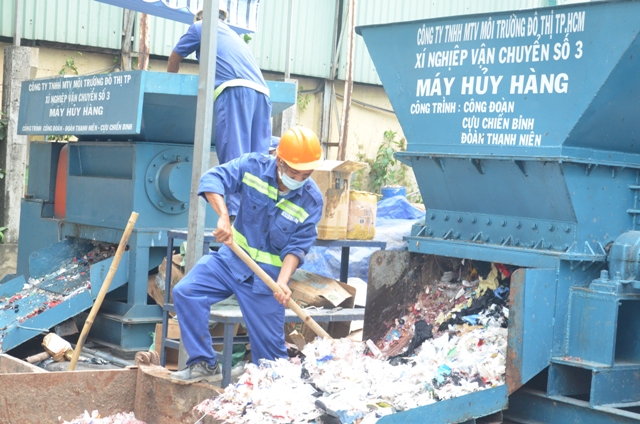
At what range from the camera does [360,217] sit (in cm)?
565

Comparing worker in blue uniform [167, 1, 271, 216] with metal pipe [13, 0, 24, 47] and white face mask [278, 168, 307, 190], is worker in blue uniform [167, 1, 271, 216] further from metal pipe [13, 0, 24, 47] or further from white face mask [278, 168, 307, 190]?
metal pipe [13, 0, 24, 47]

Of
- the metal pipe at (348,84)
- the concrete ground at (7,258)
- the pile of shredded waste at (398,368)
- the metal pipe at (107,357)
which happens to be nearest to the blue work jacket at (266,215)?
the pile of shredded waste at (398,368)

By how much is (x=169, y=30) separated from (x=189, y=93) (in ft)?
14.8

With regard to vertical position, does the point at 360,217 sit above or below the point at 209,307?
above

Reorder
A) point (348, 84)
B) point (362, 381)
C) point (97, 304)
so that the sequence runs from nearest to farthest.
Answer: point (362, 381), point (97, 304), point (348, 84)

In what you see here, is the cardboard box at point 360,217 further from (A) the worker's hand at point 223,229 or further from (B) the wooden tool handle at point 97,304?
(A) the worker's hand at point 223,229

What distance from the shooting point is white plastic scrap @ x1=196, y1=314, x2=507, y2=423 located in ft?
11.3

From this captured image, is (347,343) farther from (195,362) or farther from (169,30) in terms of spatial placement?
(169,30)

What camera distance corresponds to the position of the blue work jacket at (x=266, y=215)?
421 centimetres

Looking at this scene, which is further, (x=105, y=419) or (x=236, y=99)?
(x=236, y=99)

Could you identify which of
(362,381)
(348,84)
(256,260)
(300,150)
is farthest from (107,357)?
(348,84)

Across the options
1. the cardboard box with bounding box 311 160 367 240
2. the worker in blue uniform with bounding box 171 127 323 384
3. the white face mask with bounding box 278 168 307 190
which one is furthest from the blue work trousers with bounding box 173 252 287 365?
the cardboard box with bounding box 311 160 367 240

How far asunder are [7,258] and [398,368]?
5.43m

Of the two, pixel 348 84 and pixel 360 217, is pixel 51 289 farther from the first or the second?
pixel 348 84
